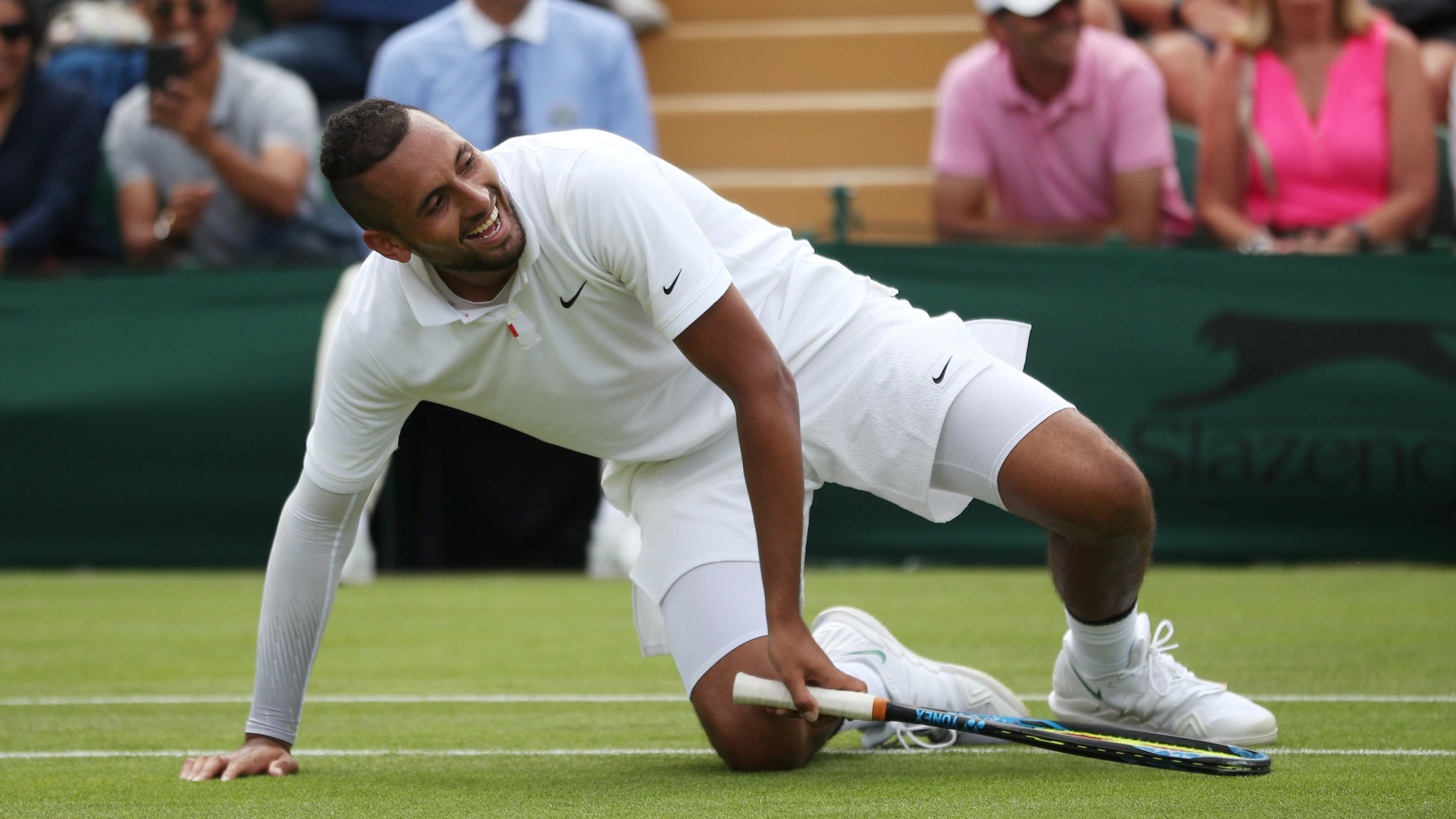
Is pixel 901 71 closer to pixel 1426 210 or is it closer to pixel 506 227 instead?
pixel 1426 210

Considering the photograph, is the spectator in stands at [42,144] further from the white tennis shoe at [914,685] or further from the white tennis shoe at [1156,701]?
the white tennis shoe at [1156,701]

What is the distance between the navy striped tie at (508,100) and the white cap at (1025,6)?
6.07 ft

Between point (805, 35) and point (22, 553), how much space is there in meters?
5.75

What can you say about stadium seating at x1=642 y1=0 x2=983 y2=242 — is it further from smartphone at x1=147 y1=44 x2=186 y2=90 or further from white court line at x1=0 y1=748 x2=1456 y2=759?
white court line at x1=0 y1=748 x2=1456 y2=759

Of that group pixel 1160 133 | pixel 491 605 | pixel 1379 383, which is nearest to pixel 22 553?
pixel 491 605

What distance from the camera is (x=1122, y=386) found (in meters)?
6.52

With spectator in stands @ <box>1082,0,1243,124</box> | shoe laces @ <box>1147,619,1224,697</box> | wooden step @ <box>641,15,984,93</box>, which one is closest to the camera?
shoe laces @ <box>1147,619,1224,697</box>

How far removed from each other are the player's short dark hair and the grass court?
3.35ft

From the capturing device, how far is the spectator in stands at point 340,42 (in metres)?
8.98

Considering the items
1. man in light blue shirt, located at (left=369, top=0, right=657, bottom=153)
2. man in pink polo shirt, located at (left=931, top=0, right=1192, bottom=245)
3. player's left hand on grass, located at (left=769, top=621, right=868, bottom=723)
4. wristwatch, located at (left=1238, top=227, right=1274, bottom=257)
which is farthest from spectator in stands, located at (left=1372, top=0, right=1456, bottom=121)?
player's left hand on grass, located at (left=769, top=621, right=868, bottom=723)

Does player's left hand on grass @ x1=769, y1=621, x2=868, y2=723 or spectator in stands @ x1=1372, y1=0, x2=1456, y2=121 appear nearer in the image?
player's left hand on grass @ x1=769, y1=621, x2=868, y2=723

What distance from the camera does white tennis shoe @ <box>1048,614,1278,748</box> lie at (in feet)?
10.8

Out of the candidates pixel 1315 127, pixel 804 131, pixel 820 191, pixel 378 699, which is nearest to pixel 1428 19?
pixel 1315 127

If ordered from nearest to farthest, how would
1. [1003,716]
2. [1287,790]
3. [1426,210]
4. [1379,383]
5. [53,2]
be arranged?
[1287,790] → [1003,716] → [1379,383] → [1426,210] → [53,2]
